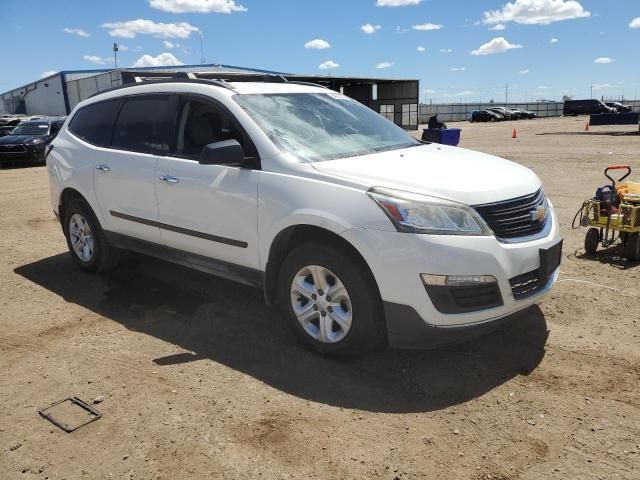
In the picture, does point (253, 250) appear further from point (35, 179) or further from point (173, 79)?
point (35, 179)

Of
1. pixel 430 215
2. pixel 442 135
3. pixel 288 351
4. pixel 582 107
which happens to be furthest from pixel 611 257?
pixel 582 107

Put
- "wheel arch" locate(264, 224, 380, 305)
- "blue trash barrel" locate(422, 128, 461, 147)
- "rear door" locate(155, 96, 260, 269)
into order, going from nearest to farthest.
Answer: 1. "wheel arch" locate(264, 224, 380, 305)
2. "rear door" locate(155, 96, 260, 269)
3. "blue trash barrel" locate(422, 128, 461, 147)

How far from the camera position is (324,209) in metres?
3.35

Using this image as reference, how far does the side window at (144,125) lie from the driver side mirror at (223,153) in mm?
914

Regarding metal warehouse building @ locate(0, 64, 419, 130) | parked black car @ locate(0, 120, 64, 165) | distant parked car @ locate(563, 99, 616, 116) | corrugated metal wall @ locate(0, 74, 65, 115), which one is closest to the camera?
parked black car @ locate(0, 120, 64, 165)

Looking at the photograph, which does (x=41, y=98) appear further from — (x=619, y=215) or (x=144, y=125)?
(x=619, y=215)

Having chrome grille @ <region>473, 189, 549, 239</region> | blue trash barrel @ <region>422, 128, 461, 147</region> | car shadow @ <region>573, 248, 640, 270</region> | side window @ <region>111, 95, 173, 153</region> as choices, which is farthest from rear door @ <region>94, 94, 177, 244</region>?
blue trash barrel @ <region>422, 128, 461, 147</region>

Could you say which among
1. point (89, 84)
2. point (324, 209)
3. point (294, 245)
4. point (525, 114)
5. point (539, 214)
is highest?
point (89, 84)

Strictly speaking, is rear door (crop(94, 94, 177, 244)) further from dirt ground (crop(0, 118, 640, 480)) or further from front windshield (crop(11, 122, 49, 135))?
front windshield (crop(11, 122, 49, 135))

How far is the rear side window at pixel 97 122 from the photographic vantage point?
5119mm

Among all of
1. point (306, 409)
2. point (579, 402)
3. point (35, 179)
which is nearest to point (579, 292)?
point (579, 402)

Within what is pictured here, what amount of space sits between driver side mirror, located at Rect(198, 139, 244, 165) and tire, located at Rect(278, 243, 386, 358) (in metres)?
0.79

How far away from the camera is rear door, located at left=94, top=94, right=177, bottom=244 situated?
455cm

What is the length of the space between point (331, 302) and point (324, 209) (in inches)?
24.4
